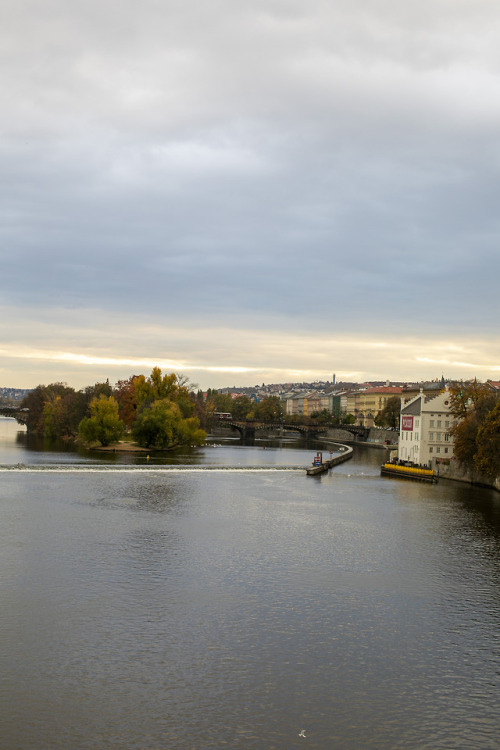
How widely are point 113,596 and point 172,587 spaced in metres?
2.49

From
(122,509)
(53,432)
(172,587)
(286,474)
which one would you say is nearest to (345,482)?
(286,474)

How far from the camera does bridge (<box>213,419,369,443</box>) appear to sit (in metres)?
158

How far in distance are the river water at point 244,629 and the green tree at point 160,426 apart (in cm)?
4679

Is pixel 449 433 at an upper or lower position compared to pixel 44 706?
upper

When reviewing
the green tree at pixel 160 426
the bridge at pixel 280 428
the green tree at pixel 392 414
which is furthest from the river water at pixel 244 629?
the bridge at pixel 280 428

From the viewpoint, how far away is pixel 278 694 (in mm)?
18453

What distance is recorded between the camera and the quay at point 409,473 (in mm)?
70312

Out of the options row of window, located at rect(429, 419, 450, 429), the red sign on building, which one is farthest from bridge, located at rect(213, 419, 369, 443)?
row of window, located at rect(429, 419, 450, 429)

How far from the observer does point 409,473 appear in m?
73.6

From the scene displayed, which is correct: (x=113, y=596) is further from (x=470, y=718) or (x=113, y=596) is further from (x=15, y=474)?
(x=15, y=474)

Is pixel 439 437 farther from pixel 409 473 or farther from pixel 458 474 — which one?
pixel 458 474

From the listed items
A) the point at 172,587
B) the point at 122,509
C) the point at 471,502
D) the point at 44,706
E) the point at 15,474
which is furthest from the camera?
the point at 15,474

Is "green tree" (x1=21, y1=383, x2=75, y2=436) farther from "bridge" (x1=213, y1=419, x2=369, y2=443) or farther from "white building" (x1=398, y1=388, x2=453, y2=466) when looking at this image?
"white building" (x1=398, y1=388, x2=453, y2=466)

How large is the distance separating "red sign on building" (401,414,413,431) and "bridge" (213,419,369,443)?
238 feet
